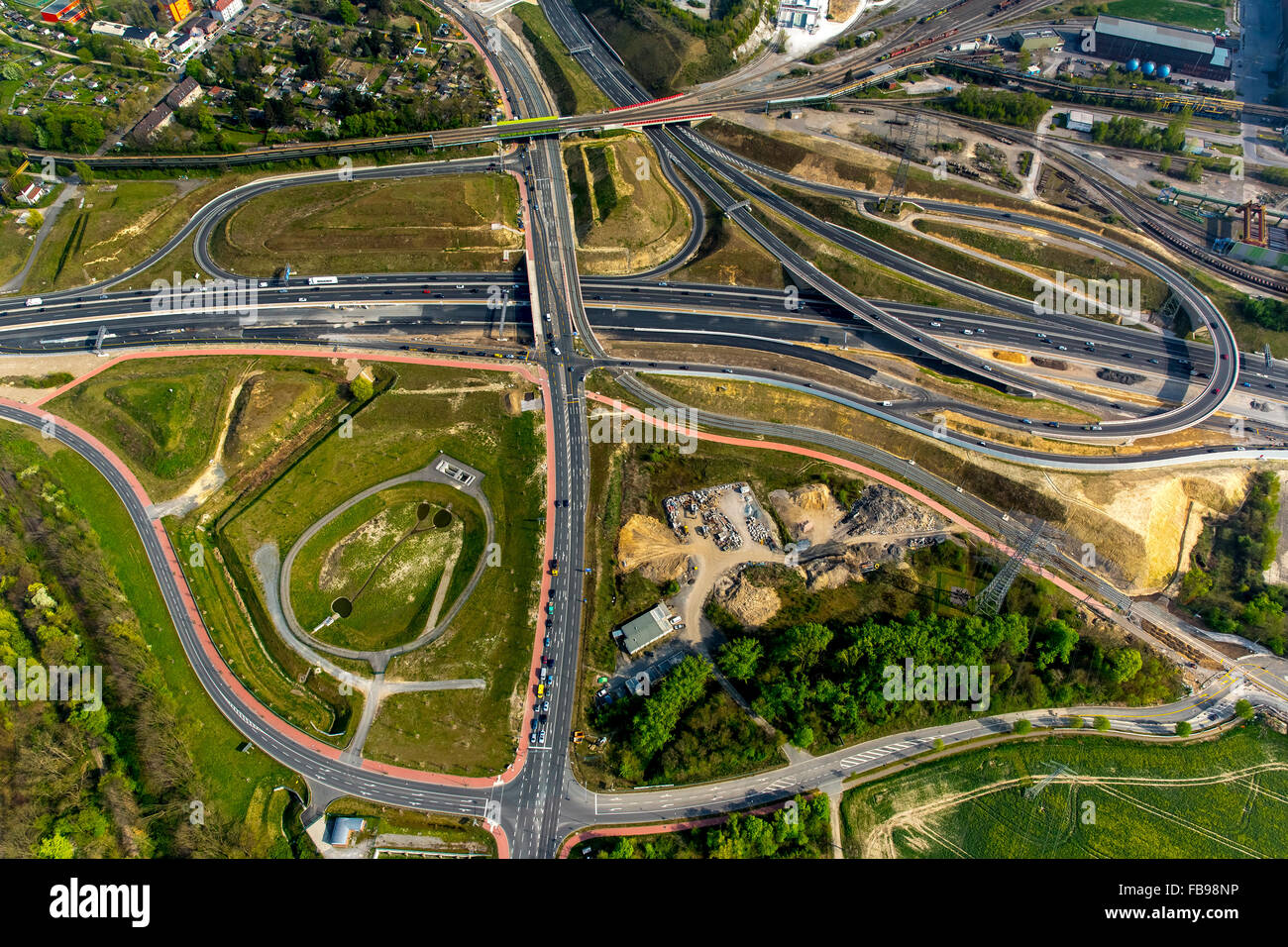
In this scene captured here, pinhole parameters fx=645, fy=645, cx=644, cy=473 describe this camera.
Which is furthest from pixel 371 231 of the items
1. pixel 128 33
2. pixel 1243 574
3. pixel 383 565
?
pixel 1243 574

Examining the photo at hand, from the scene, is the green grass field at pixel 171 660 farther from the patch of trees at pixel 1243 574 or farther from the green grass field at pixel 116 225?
the patch of trees at pixel 1243 574

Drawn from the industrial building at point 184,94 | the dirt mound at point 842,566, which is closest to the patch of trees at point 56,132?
the industrial building at point 184,94

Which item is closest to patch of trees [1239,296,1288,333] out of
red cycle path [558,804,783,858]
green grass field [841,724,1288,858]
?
green grass field [841,724,1288,858]

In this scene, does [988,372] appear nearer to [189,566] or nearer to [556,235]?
[556,235]

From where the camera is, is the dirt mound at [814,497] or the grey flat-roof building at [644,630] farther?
the dirt mound at [814,497]

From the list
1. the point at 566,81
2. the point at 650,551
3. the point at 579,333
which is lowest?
the point at 650,551

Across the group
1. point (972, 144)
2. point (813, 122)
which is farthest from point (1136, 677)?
point (813, 122)

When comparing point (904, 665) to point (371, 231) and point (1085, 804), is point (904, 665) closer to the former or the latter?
point (1085, 804)

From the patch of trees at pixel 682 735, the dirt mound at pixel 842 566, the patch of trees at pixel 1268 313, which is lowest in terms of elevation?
the patch of trees at pixel 682 735
